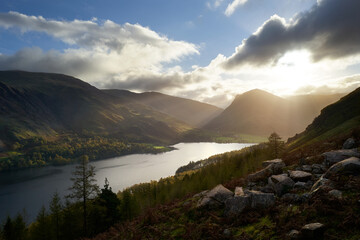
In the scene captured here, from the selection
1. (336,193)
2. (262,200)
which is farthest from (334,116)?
(262,200)

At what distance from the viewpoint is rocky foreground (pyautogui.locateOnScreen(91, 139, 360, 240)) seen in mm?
10328

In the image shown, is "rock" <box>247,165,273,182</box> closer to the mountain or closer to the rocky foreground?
the rocky foreground

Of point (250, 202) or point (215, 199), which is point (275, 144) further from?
point (250, 202)

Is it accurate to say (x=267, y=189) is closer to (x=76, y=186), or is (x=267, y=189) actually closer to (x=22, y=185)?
(x=76, y=186)

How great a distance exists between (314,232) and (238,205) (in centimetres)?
633

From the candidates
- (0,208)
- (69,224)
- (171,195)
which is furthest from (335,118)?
(0,208)

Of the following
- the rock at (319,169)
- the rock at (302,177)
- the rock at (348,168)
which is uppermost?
the rock at (348,168)

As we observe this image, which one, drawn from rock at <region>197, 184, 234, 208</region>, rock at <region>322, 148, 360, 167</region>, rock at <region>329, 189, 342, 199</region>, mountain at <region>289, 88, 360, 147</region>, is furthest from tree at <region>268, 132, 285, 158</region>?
rock at <region>329, 189, 342, 199</region>

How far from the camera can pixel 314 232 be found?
9.39 metres

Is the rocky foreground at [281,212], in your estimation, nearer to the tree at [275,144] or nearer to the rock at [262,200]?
the rock at [262,200]

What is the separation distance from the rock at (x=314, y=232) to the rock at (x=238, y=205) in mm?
5430

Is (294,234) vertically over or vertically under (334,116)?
under

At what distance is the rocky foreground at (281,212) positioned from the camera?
1033 cm

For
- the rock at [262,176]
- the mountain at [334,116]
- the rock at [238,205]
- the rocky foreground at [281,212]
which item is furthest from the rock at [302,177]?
the mountain at [334,116]
